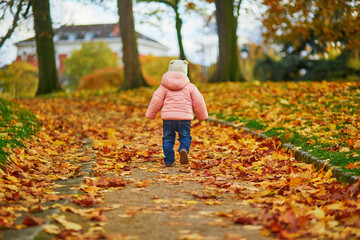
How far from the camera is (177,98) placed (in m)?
6.75

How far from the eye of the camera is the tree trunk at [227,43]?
20.1m

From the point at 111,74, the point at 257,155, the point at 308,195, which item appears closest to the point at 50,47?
the point at 111,74

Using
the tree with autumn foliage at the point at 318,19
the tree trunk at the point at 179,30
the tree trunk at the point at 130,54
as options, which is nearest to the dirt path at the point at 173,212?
the tree with autumn foliage at the point at 318,19

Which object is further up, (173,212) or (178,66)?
(178,66)

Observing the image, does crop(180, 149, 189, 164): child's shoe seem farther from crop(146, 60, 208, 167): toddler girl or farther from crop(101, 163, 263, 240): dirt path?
crop(101, 163, 263, 240): dirt path

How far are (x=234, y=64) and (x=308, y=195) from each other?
638 inches

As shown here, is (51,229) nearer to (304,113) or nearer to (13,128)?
(13,128)

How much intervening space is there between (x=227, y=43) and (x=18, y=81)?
19280 millimetres

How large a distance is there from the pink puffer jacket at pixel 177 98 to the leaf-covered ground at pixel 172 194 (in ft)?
2.49

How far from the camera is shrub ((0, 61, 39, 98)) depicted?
30906mm

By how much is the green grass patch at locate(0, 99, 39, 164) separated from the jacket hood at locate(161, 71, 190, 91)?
2.34 metres

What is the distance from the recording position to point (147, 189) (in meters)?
5.20

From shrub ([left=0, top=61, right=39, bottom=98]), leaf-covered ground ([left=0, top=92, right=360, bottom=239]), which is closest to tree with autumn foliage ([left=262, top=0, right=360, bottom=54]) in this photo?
leaf-covered ground ([left=0, top=92, right=360, bottom=239])

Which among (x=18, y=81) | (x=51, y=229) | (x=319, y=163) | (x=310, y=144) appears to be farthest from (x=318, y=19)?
(x=18, y=81)
